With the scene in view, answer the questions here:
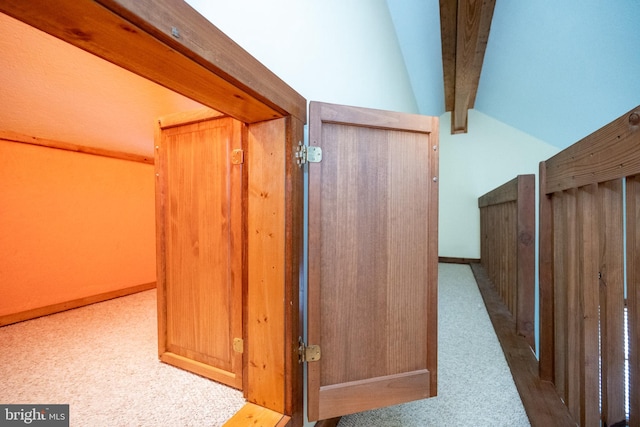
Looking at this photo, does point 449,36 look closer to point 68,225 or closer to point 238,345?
point 238,345

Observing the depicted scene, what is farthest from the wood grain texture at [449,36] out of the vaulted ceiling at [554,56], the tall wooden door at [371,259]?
the tall wooden door at [371,259]

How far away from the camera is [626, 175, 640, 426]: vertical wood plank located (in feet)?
2.43

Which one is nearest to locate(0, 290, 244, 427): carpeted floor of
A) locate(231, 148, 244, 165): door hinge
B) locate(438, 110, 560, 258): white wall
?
locate(231, 148, 244, 165): door hinge

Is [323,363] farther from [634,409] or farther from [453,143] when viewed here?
[453,143]

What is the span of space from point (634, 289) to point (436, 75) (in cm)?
343

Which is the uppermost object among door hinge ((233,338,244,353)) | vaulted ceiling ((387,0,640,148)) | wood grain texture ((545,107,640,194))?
vaulted ceiling ((387,0,640,148))

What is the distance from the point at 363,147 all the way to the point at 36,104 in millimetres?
2033

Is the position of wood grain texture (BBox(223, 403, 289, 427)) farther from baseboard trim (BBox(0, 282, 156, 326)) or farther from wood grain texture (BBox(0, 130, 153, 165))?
wood grain texture (BBox(0, 130, 153, 165))

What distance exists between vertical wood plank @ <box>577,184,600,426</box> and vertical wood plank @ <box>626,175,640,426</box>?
0.24 metres

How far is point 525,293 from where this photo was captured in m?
1.95

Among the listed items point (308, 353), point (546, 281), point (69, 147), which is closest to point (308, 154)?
point (308, 353)

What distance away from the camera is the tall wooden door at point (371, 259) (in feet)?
3.67

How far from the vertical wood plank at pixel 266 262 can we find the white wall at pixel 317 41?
28cm

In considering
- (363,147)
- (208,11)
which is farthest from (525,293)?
(208,11)
